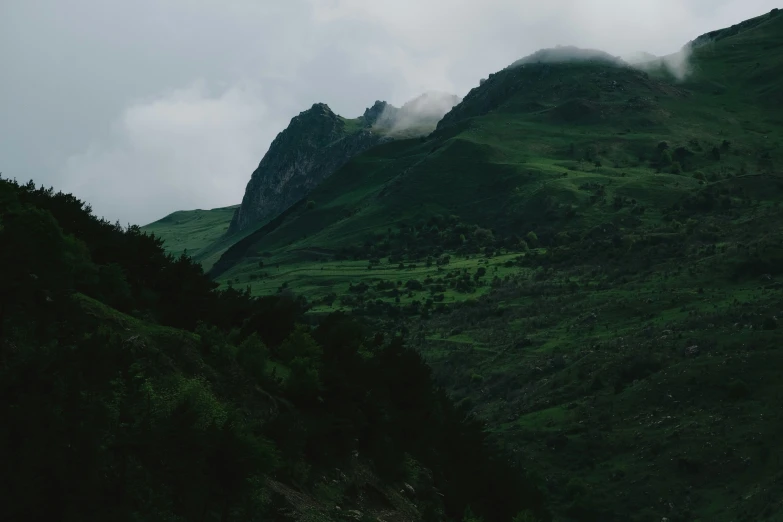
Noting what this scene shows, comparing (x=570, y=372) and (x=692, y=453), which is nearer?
(x=692, y=453)

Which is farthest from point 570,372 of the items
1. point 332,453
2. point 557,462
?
point 332,453

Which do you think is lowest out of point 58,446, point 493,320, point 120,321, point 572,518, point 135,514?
point 572,518

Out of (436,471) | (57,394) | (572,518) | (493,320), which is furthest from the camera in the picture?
(493,320)

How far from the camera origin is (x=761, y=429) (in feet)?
341

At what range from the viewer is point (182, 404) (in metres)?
29.8

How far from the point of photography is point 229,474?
29.5 m

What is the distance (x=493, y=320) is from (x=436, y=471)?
397 ft

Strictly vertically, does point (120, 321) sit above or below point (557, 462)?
above

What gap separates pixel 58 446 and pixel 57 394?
2.08 metres

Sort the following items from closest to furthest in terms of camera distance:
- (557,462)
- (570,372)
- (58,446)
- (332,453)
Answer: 1. (58,446)
2. (332,453)
3. (557,462)
4. (570,372)

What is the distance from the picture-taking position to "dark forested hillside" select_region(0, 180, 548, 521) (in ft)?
84.2

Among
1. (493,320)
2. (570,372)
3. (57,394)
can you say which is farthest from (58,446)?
(493,320)

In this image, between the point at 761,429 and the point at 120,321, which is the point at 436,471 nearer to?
the point at 120,321

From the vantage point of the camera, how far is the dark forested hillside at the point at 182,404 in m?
25.7
